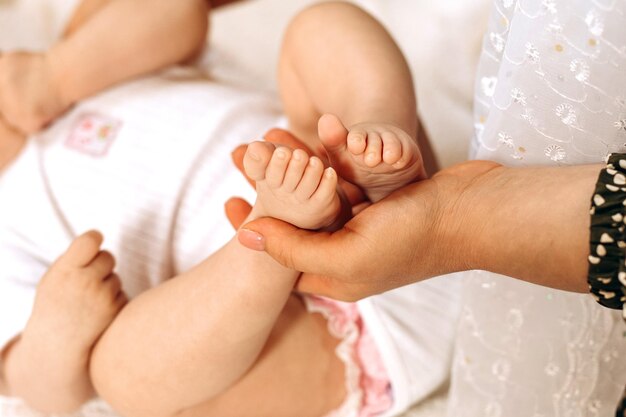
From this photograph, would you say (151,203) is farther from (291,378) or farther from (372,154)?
(372,154)

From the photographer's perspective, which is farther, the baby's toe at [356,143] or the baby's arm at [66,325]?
the baby's arm at [66,325]

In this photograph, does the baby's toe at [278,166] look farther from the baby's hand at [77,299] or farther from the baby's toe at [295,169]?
the baby's hand at [77,299]

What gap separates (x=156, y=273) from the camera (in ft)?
2.83

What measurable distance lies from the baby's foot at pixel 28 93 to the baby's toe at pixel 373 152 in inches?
22.9

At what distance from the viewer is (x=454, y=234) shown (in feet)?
1.86

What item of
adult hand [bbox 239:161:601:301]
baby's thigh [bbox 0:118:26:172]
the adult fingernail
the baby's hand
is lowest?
the baby's hand

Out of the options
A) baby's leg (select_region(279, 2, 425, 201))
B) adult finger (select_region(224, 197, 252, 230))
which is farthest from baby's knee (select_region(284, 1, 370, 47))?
adult finger (select_region(224, 197, 252, 230))

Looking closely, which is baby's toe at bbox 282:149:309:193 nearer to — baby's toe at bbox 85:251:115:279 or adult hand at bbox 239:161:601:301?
adult hand at bbox 239:161:601:301

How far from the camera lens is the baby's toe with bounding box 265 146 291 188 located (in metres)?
0.52

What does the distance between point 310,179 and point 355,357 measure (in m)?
0.32

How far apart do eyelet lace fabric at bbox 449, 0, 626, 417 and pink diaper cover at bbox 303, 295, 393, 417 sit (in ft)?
0.28

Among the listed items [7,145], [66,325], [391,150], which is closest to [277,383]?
[66,325]

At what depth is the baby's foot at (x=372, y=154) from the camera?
537 millimetres

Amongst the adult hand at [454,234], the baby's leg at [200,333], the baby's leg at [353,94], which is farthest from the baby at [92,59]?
the adult hand at [454,234]
